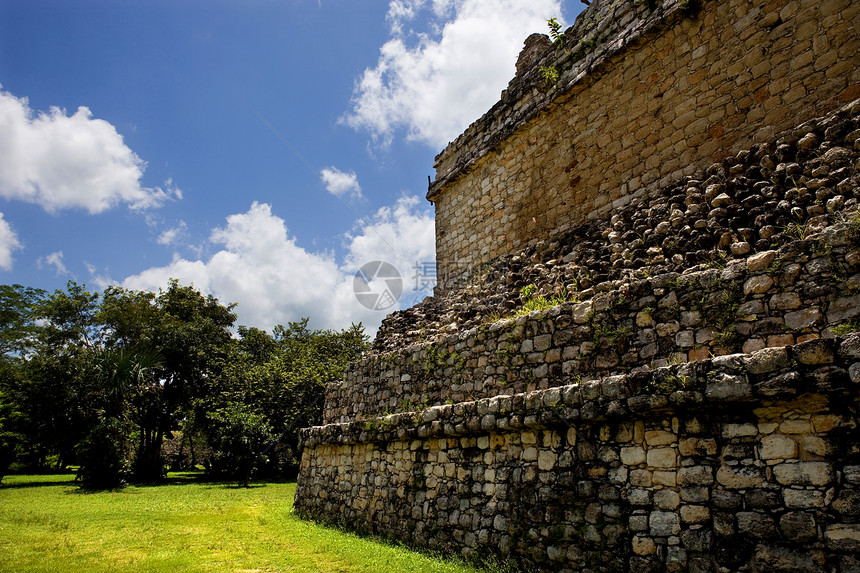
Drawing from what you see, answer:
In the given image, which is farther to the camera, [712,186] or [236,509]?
[236,509]

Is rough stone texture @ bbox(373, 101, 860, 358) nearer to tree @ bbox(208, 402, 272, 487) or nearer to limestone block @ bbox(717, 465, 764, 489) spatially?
limestone block @ bbox(717, 465, 764, 489)

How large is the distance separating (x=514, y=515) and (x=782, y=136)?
4950 mm

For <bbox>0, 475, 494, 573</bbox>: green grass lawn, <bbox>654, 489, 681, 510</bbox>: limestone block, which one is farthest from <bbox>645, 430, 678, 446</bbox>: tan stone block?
<bbox>0, 475, 494, 573</bbox>: green grass lawn

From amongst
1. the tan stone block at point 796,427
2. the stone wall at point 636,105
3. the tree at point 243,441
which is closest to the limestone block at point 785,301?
the tan stone block at point 796,427

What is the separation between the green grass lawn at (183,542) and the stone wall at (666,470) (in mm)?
932

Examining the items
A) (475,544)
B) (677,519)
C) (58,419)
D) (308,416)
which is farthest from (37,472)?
(677,519)

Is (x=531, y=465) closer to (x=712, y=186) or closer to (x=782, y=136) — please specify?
(x=712, y=186)

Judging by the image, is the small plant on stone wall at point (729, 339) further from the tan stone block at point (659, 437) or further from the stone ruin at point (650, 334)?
the tan stone block at point (659, 437)

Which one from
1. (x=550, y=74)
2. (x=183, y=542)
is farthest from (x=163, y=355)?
(x=550, y=74)

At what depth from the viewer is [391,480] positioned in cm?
734

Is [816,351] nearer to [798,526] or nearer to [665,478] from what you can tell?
[798,526]

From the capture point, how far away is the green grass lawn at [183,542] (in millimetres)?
5992

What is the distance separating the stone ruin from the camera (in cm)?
351

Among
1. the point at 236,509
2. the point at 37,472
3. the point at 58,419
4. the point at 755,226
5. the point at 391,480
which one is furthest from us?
the point at 37,472
